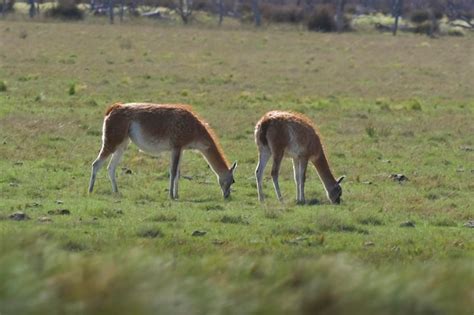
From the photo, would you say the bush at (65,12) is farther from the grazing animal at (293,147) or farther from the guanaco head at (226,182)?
the grazing animal at (293,147)

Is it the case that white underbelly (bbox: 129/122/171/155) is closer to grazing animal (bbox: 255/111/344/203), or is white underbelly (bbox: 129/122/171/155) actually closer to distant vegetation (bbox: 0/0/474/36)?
grazing animal (bbox: 255/111/344/203)

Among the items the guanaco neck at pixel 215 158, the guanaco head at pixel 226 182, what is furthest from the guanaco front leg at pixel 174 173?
the guanaco head at pixel 226 182

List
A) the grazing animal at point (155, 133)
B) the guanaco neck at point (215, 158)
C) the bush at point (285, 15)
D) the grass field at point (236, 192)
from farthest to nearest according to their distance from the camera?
the bush at point (285, 15) → the guanaco neck at point (215, 158) → the grazing animal at point (155, 133) → the grass field at point (236, 192)

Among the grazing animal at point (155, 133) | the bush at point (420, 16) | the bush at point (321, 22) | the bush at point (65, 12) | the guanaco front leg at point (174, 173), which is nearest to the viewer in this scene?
the guanaco front leg at point (174, 173)

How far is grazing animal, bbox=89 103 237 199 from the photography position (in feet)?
50.1

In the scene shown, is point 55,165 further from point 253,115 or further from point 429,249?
point 253,115

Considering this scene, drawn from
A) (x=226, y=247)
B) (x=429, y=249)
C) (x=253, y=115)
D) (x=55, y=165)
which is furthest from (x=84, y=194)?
(x=253, y=115)

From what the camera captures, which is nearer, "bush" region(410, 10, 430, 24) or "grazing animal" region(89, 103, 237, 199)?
"grazing animal" region(89, 103, 237, 199)

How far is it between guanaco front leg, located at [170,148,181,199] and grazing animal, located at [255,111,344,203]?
1129mm

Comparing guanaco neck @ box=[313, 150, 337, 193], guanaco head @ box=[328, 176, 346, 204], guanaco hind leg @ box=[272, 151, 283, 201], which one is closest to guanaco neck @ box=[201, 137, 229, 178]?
guanaco hind leg @ box=[272, 151, 283, 201]

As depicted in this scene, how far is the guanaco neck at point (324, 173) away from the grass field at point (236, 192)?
0.41 meters

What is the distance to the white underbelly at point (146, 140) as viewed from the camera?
1530cm

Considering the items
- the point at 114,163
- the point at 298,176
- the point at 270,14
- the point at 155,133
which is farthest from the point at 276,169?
the point at 270,14

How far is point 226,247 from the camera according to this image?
1095 centimetres
